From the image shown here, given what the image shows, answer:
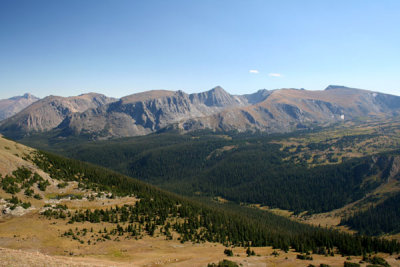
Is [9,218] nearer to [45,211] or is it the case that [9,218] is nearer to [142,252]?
[45,211]

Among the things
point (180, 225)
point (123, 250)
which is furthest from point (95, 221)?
point (180, 225)

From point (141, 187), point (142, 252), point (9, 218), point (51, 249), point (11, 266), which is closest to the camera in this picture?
point (11, 266)

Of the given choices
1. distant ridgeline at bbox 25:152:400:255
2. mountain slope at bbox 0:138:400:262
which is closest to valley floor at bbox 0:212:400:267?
mountain slope at bbox 0:138:400:262

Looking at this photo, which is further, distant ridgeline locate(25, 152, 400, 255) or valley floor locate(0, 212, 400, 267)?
distant ridgeline locate(25, 152, 400, 255)

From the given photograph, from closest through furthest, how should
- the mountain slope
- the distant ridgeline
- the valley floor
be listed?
1. the valley floor
2. the mountain slope
3. the distant ridgeline

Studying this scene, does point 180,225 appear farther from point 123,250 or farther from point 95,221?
point 95,221

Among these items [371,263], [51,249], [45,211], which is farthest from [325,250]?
[45,211]

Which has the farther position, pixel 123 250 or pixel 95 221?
pixel 95 221

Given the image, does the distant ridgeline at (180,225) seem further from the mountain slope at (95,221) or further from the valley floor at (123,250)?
the valley floor at (123,250)

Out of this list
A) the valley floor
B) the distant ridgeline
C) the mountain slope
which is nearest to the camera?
the valley floor

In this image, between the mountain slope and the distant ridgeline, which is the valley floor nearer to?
the mountain slope

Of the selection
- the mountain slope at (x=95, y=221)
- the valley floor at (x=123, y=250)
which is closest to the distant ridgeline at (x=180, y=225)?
the mountain slope at (x=95, y=221)
